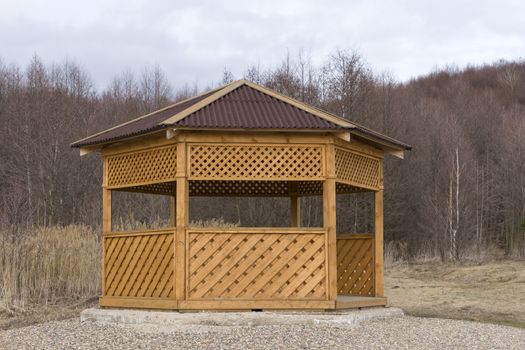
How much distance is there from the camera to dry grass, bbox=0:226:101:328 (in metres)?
15.4

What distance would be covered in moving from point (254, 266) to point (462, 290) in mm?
9941

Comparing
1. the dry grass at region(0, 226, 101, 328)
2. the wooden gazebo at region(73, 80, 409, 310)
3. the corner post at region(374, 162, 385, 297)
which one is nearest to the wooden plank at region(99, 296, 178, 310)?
the wooden gazebo at region(73, 80, 409, 310)

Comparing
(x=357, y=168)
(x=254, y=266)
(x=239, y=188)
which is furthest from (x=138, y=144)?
(x=357, y=168)

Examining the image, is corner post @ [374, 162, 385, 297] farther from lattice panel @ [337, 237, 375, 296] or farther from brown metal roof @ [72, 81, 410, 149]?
brown metal roof @ [72, 81, 410, 149]

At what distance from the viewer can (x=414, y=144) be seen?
1305 inches

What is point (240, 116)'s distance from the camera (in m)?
10.9

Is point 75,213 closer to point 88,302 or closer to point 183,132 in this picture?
point 88,302

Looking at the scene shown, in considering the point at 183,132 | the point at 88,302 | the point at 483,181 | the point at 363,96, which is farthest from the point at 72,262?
the point at 483,181

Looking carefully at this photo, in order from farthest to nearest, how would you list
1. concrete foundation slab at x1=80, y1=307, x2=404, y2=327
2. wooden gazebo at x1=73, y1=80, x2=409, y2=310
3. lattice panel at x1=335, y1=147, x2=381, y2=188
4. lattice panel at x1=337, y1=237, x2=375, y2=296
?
lattice panel at x1=337, y1=237, x2=375, y2=296 → lattice panel at x1=335, y1=147, x2=381, y2=188 → wooden gazebo at x1=73, y1=80, x2=409, y2=310 → concrete foundation slab at x1=80, y1=307, x2=404, y2=327

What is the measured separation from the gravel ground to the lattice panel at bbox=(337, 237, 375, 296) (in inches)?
73.6

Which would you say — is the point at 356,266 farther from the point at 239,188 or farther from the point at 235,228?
the point at 235,228

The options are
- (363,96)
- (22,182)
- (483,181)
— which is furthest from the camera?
(483,181)

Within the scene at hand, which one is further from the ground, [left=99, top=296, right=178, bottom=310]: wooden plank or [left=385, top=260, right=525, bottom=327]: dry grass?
[left=99, top=296, right=178, bottom=310]: wooden plank

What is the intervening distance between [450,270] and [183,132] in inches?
586
